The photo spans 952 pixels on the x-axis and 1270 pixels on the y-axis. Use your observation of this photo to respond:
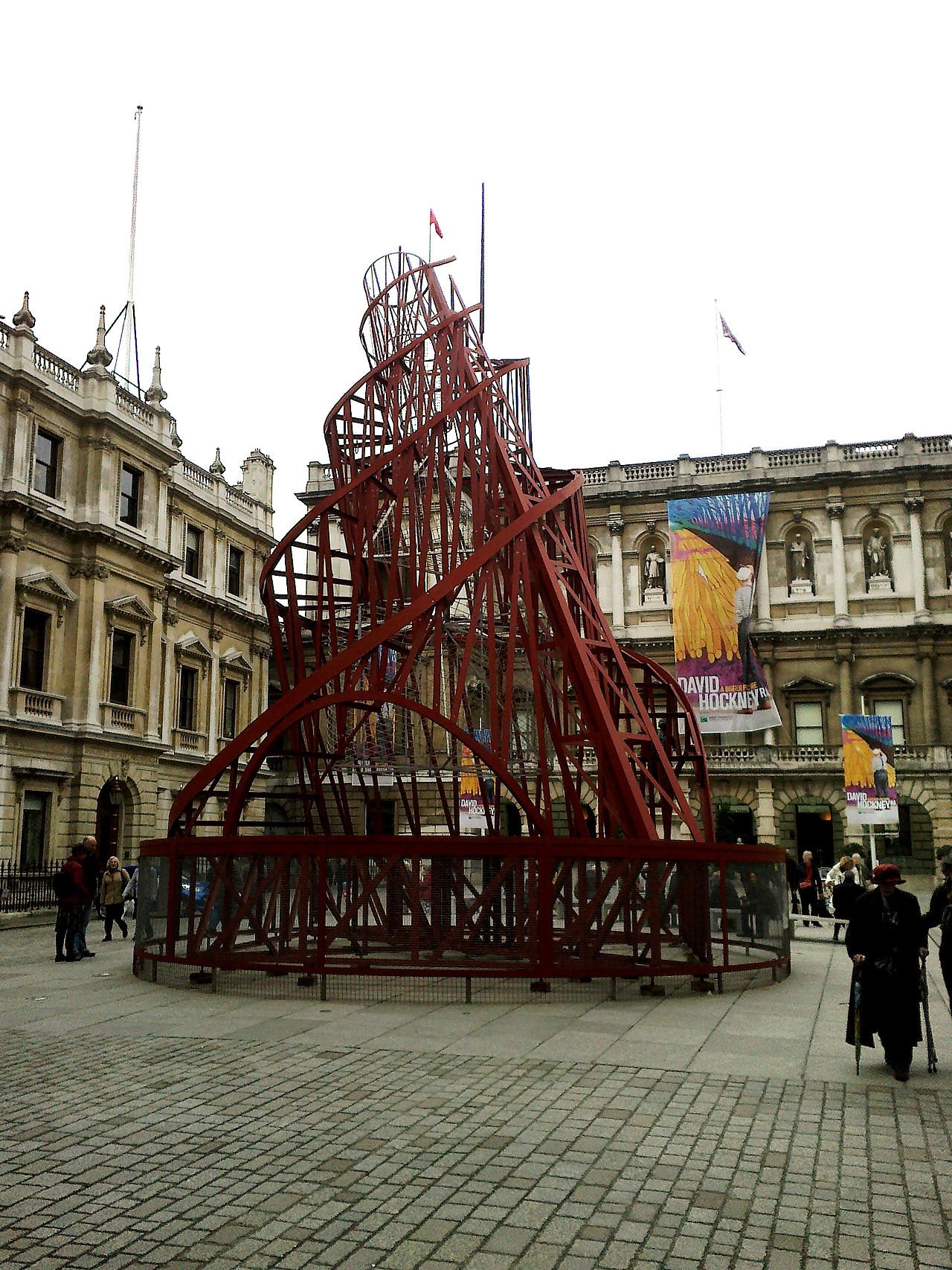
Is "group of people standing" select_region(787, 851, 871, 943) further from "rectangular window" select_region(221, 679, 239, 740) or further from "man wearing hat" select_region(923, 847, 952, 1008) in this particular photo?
"rectangular window" select_region(221, 679, 239, 740)

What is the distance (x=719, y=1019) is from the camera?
1059 cm

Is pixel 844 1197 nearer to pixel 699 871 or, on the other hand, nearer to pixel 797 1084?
pixel 797 1084

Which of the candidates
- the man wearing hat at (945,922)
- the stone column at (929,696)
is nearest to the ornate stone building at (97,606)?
the man wearing hat at (945,922)

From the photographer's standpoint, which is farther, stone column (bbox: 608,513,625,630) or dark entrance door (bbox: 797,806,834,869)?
stone column (bbox: 608,513,625,630)

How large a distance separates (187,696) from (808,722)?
82.1ft

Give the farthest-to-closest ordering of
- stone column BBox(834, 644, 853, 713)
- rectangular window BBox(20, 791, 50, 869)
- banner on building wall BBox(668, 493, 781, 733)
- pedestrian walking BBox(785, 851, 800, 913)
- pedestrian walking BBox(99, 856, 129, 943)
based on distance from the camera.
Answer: stone column BBox(834, 644, 853, 713) < banner on building wall BBox(668, 493, 781, 733) < rectangular window BBox(20, 791, 50, 869) < pedestrian walking BBox(785, 851, 800, 913) < pedestrian walking BBox(99, 856, 129, 943)

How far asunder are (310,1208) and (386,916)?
23.8 feet

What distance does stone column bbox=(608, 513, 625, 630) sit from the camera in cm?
4862

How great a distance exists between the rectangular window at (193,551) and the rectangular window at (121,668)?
5611 mm

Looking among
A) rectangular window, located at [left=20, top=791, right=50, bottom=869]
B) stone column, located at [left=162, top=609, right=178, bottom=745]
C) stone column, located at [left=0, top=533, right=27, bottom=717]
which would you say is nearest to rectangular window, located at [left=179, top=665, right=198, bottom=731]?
stone column, located at [left=162, top=609, right=178, bottom=745]

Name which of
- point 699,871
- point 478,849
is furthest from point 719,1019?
point 478,849

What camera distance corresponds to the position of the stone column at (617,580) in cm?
4862

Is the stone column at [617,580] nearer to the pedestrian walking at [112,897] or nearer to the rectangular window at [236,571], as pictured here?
the rectangular window at [236,571]

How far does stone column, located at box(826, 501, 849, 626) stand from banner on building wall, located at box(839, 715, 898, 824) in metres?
19.0
